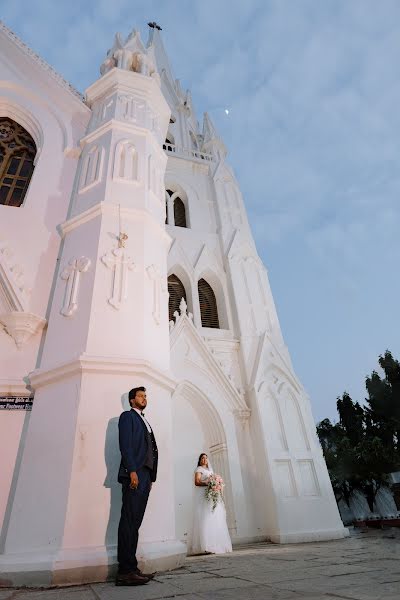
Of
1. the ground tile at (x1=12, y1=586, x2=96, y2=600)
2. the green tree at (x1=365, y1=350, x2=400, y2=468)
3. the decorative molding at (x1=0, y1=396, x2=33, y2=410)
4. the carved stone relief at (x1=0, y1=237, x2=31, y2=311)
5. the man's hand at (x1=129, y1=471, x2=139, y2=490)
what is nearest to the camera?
the ground tile at (x1=12, y1=586, x2=96, y2=600)

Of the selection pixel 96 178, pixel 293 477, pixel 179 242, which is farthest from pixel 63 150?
pixel 293 477

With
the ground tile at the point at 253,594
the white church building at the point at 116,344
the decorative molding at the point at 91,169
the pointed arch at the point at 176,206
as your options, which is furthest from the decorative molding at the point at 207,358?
the ground tile at the point at 253,594

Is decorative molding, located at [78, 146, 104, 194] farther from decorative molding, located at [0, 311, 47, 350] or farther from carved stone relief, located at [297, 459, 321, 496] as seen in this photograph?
carved stone relief, located at [297, 459, 321, 496]

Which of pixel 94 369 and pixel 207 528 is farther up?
pixel 94 369

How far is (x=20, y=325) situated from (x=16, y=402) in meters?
1.22

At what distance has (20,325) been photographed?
18.2 feet

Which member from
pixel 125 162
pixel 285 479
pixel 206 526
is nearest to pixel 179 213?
pixel 125 162

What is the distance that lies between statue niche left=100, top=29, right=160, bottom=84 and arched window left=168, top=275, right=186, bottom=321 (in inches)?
241

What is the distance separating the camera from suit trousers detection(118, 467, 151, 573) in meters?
3.16

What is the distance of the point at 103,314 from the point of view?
5.23 metres

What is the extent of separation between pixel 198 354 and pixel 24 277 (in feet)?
17.7

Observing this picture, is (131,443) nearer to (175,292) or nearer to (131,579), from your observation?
(131,579)

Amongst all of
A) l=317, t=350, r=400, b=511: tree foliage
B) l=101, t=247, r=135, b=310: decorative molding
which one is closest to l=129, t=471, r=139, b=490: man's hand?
l=101, t=247, r=135, b=310: decorative molding

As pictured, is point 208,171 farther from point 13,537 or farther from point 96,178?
point 13,537
